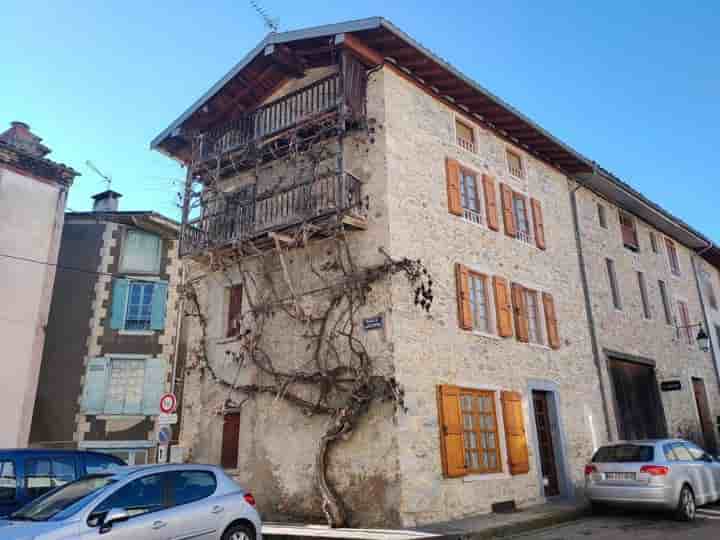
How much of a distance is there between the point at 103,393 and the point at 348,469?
10511 mm

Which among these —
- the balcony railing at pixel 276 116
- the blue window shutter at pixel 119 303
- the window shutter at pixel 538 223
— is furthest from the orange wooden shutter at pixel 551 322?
the blue window shutter at pixel 119 303

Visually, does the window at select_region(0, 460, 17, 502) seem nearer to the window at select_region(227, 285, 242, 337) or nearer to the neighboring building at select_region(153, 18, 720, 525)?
the neighboring building at select_region(153, 18, 720, 525)

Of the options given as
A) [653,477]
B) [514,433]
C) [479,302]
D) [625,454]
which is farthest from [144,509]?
[625,454]

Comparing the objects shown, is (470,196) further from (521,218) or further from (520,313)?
(520,313)

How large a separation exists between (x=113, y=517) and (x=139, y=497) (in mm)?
485

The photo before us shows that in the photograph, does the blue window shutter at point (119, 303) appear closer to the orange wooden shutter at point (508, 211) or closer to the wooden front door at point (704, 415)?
the orange wooden shutter at point (508, 211)

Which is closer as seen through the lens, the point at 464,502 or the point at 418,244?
the point at 464,502

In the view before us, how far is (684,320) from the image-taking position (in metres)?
21.0

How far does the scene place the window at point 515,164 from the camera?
14750mm

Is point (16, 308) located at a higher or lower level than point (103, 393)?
higher

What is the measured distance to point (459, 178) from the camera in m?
12.7

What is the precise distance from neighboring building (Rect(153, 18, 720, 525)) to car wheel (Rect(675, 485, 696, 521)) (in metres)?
2.69

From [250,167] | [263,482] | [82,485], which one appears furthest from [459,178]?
[82,485]

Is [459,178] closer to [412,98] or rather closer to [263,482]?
[412,98]
